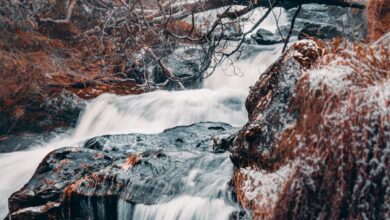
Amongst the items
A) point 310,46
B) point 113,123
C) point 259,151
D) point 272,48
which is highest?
point 310,46

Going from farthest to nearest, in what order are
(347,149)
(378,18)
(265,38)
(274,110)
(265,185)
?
1. (265,38)
2. (378,18)
3. (274,110)
4. (265,185)
5. (347,149)

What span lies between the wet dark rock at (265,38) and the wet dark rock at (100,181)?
22.6ft

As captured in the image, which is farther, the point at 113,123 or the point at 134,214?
the point at 113,123

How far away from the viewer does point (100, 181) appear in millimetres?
4895

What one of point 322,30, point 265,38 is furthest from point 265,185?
point 265,38

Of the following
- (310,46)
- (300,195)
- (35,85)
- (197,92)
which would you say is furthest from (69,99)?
(300,195)

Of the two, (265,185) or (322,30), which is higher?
(265,185)

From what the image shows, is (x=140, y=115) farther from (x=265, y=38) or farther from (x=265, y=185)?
(x=265, y=185)

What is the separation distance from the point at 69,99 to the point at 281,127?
279 inches

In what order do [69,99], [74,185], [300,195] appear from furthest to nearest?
[69,99] < [74,185] < [300,195]

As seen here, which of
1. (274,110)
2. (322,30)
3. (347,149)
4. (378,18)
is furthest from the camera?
(322,30)

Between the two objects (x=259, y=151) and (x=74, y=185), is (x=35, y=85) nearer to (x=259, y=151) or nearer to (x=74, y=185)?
(x=74, y=185)

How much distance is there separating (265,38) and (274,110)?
9147 millimetres

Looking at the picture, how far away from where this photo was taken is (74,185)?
5.02 metres
